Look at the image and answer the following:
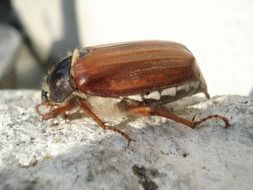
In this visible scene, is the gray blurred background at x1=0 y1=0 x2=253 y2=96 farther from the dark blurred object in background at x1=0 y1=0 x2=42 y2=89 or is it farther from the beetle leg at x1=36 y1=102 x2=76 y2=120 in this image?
the beetle leg at x1=36 y1=102 x2=76 y2=120

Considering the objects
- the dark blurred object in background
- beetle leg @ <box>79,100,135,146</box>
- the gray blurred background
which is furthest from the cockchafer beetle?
the dark blurred object in background

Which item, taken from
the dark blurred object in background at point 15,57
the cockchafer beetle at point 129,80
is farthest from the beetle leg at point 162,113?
the dark blurred object in background at point 15,57

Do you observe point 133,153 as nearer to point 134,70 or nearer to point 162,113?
point 162,113

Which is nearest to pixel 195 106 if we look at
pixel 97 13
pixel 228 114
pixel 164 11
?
pixel 228 114

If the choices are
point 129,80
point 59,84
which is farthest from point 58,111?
point 129,80

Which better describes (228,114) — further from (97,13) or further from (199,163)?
(97,13)

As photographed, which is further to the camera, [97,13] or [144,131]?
[97,13]
